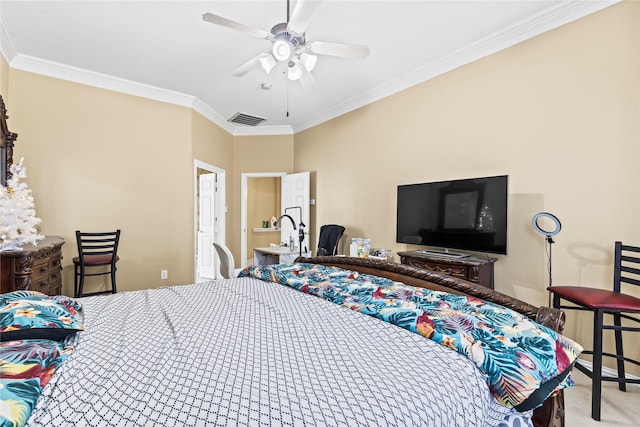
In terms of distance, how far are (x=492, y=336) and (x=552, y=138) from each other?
2267mm

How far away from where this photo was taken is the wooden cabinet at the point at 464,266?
273cm

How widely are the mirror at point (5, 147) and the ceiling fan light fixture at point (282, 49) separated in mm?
2687

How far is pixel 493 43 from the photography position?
2.96 m

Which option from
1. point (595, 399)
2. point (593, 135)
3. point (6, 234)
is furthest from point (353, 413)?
point (6, 234)

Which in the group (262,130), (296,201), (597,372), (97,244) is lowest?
(597,372)

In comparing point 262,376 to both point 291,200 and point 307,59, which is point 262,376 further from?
point 291,200

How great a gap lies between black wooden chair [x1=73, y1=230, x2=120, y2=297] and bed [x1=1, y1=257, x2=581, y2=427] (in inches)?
86.9

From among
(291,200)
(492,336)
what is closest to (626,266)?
(492,336)

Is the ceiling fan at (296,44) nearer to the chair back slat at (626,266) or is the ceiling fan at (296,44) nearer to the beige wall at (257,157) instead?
the chair back slat at (626,266)

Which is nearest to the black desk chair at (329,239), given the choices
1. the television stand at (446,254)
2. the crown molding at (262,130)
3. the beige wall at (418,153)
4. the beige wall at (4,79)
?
the beige wall at (418,153)

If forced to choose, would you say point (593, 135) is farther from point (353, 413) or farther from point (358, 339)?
point (353, 413)

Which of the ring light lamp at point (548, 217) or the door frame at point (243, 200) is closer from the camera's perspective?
the ring light lamp at point (548, 217)

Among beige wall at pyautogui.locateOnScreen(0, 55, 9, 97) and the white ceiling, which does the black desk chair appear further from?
beige wall at pyautogui.locateOnScreen(0, 55, 9, 97)

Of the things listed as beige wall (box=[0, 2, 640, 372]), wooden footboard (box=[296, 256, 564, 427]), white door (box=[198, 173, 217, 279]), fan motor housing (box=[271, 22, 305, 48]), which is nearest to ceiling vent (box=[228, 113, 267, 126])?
beige wall (box=[0, 2, 640, 372])
